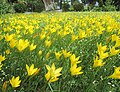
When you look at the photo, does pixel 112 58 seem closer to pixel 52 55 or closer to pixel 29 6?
Answer: pixel 52 55

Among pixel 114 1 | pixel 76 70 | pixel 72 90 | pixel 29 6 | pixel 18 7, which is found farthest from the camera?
pixel 114 1

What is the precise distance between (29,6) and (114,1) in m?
8.16

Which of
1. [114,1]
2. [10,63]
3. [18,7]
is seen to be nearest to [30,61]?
[10,63]

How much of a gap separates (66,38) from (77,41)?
0.62 feet

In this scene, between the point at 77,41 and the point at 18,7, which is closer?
the point at 77,41

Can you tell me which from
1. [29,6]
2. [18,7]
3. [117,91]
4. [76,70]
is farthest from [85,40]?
[29,6]

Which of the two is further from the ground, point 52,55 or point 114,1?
point 52,55

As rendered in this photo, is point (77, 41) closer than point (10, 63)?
No

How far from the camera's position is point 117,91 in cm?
187

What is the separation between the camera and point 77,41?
102 inches

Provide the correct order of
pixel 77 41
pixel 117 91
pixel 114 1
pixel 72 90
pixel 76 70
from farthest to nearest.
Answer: pixel 114 1, pixel 77 41, pixel 117 91, pixel 72 90, pixel 76 70

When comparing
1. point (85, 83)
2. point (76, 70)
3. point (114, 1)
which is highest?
point (76, 70)

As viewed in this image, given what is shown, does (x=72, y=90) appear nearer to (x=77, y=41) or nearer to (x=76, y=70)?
(x=76, y=70)

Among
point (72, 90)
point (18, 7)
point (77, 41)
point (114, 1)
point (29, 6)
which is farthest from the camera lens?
point (114, 1)
